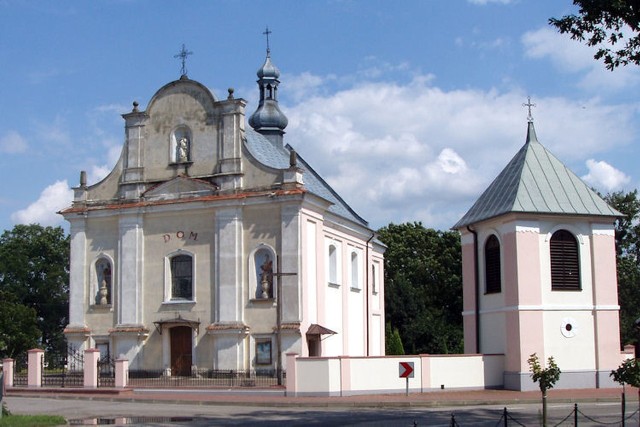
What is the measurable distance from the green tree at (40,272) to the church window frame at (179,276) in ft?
139

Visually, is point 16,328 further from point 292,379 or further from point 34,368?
point 292,379

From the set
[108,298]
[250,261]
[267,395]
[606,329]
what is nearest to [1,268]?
[108,298]

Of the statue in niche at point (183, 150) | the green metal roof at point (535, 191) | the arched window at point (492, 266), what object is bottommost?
the arched window at point (492, 266)

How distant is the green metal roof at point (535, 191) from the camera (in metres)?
33.4

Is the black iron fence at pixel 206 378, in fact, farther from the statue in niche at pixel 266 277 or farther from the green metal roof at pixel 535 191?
the green metal roof at pixel 535 191

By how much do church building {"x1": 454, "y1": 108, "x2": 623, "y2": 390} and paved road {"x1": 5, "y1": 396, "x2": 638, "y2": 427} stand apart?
511cm

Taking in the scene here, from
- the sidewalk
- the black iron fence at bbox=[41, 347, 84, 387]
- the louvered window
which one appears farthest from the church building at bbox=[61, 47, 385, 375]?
the louvered window

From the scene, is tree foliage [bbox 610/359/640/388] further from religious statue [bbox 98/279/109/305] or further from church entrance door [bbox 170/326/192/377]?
religious statue [bbox 98/279/109/305]

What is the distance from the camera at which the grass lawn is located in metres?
19.9

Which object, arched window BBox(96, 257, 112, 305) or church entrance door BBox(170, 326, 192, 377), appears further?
arched window BBox(96, 257, 112, 305)

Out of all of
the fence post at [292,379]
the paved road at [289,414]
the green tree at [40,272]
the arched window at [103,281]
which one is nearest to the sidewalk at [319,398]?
the fence post at [292,379]

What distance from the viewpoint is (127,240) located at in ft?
126

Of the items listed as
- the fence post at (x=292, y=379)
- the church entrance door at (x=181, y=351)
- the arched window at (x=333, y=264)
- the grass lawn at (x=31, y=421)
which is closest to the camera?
the grass lawn at (x=31, y=421)

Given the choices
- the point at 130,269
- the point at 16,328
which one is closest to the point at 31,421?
the point at 130,269
